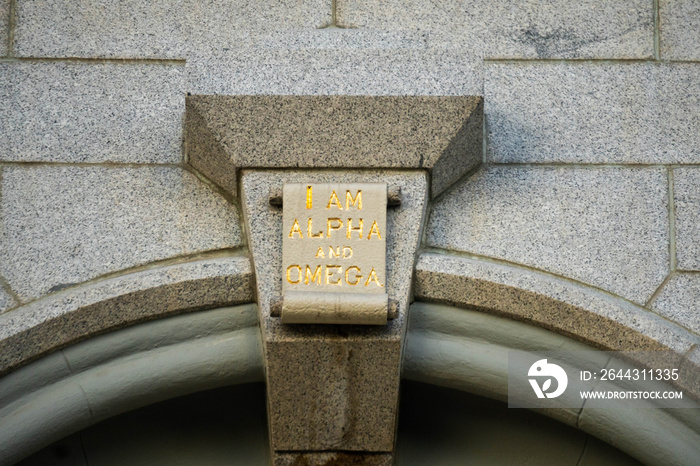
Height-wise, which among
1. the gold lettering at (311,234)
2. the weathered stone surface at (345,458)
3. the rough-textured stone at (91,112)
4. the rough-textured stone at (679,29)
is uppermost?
the rough-textured stone at (679,29)

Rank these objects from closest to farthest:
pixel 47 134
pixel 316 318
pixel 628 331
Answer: pixel 316 318
pixel 628 331
pixel 47 134

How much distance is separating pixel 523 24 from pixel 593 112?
383mm

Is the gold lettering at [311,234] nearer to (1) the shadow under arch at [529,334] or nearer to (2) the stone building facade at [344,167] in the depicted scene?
(2) the stone building facade at [344,167]

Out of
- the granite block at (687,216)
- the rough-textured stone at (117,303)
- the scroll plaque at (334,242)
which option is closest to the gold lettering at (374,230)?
the scroll plaque at (334,242)

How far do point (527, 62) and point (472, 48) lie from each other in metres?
0.19

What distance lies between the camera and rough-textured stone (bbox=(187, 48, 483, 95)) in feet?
8.28

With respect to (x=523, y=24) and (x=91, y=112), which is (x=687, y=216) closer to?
(x=523, y=24)

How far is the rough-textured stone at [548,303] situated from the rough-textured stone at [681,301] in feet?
0.10

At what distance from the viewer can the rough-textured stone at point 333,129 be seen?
2.47m

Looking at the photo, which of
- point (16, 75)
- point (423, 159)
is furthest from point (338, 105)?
point (16, 75)

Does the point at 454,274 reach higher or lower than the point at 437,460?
higher

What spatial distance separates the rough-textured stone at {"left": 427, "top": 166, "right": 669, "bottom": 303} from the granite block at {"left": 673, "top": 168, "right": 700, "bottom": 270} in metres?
0.04

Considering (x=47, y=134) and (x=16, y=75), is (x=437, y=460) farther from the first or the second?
(x=16, y=75)

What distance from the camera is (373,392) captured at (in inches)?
92.0
